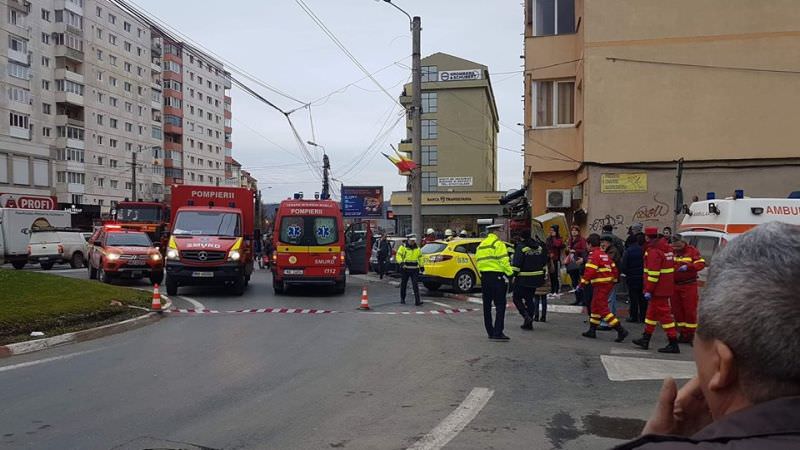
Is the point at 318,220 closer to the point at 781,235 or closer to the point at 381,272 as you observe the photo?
the point at 381,272

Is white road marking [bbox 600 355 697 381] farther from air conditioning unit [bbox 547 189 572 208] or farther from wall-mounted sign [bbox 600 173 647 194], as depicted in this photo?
air conditioning unit [bbox 547 189 572 208]

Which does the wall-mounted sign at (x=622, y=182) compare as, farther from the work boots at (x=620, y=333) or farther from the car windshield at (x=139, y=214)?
the car windshield at (x=139, y=214)

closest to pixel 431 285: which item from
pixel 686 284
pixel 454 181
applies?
pixel 686 284

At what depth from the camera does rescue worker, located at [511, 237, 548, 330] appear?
457 inches

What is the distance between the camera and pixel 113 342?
10375 millimetres

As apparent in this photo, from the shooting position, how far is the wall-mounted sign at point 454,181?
225ft

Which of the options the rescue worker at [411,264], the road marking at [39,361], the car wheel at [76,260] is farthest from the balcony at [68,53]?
the road marking at [39,361]

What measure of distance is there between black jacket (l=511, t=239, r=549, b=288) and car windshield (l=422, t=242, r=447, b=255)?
269 inches

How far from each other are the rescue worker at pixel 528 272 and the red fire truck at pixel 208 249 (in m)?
8.52

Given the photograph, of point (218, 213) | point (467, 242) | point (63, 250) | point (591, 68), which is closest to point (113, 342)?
point (218, 213)

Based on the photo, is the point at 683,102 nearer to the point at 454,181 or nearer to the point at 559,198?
the point at 559,198

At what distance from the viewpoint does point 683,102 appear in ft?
60.6

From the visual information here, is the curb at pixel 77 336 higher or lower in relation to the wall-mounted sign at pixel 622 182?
lower

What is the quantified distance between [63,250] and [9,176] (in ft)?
90.4
